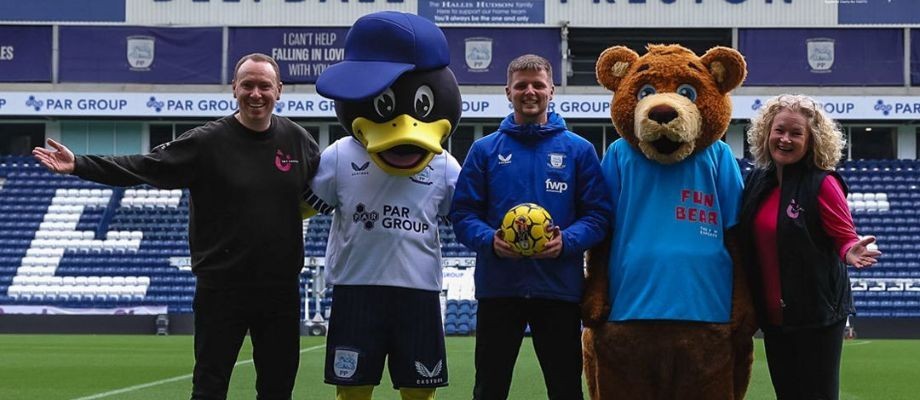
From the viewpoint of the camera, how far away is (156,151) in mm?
5578

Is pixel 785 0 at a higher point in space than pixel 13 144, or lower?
higher

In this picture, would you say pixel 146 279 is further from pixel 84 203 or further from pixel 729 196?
pixel 729 196

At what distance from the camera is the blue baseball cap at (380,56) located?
17.6 ft

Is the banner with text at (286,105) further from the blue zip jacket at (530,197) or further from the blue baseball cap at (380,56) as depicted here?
the blue zip jacket at (530,197)

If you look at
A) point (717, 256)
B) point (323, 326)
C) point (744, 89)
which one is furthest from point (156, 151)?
point (744, 89)

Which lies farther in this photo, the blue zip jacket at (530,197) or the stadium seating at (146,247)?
the stadium seating at (146,247)

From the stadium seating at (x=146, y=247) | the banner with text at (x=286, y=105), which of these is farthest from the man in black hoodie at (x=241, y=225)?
the banner with text at (x=286, y=105)

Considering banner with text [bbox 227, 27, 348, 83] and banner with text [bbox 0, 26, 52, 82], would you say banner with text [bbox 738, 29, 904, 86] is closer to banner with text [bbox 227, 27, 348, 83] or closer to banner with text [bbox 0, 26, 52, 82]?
banner with text [bbox 227, 27, 348, 83]

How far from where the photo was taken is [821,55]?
27016 millimetres

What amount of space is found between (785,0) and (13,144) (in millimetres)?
18274

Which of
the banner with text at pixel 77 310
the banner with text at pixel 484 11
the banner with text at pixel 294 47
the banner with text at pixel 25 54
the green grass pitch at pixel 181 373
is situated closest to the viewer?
the green grass pitch at pixel 181 373

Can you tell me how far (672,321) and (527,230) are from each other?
71 centimetres

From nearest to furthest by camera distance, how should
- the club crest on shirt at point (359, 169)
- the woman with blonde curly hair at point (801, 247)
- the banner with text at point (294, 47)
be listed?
1. the woman with blonde curly hair at point (801, 247)
2. the club crest on shirt at point (359, 169)
3. the banner with text at point (294, 47)

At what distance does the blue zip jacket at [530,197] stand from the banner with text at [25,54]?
2396cm
